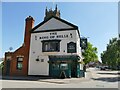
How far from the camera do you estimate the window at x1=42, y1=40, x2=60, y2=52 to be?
1126 inches

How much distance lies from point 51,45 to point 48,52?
114 cm

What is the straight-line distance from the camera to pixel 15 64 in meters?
30.7

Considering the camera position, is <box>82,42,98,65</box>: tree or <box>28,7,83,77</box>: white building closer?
<box>28,7,83,77</box>: white building

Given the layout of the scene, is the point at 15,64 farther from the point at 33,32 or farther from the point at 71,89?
the point at 71,89

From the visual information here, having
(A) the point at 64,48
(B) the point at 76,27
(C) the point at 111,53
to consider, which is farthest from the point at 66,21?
(C) the point at 111,53

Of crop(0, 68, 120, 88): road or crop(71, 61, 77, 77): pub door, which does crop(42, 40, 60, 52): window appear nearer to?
crop(71, 61, 77, 77): pub door

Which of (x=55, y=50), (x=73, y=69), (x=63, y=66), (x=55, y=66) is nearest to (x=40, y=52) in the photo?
(x=55, y=50)

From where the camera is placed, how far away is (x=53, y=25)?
30.0 meters

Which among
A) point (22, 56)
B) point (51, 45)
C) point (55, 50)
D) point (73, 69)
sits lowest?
point (73, 69)

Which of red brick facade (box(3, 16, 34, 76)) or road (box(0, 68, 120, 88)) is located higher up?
red brick facade (box(3, 16, 34, 76))

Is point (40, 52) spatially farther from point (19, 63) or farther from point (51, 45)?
point (19, 63)

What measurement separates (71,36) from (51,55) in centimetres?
396

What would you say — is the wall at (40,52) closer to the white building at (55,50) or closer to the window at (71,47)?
the white building at (55,50)

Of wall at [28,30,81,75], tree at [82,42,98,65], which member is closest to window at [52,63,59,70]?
wall at [28,30,81,75]
